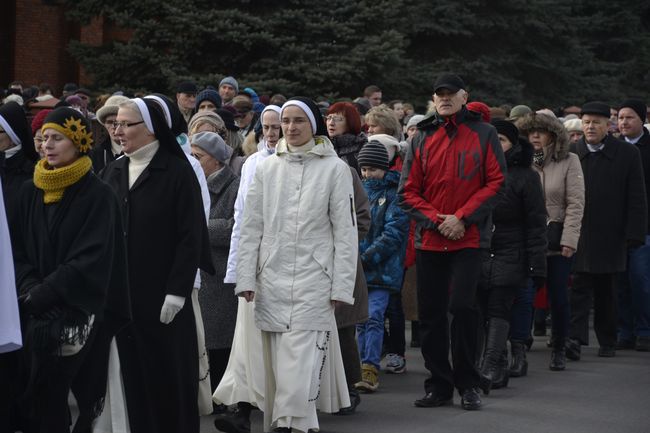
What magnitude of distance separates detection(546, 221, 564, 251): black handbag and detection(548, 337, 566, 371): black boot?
823 mm

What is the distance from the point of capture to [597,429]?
9.26 meters

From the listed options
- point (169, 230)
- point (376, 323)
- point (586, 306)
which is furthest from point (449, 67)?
point (169, 230)

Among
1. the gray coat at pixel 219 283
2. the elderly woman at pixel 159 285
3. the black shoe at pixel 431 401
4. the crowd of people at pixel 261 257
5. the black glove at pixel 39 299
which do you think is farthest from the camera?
the black shoe at pixel 431 401

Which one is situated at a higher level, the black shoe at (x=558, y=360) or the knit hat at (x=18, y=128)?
the knit hat at (x=18, y=128)

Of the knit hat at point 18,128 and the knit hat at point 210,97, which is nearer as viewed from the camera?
the knit hat at point 18,128

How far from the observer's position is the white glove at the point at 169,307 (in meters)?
7.51

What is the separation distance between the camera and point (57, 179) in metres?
7.08

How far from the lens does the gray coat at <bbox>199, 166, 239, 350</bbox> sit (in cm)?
954

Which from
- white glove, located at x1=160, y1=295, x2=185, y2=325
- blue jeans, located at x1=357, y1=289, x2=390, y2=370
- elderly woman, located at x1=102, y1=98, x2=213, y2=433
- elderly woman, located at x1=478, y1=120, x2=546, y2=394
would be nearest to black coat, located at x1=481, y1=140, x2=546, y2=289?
elderly woman, located at x1=478, y1=120, x2=546, y2=394

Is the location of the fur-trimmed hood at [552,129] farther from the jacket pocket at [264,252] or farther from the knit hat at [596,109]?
the jacket pocket at [264,252]

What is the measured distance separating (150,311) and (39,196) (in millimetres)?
943

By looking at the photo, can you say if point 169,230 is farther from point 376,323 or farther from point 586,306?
point 586,306

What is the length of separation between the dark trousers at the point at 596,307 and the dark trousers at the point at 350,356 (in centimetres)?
384

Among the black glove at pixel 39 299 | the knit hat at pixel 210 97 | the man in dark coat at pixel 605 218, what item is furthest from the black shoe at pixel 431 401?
the knit hat at pixel 210 97
